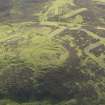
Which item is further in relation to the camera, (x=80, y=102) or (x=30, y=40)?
(x=30, y=40)

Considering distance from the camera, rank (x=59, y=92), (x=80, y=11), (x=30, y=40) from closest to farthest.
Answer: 1. (x=59, y=92)
2. (x=30, y=40)
3. (x=80, y=11)

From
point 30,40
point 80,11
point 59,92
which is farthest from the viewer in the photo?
point 80,11

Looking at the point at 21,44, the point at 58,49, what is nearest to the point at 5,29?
the point at 21,44

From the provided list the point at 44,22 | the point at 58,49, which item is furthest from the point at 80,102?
the point at 44,22

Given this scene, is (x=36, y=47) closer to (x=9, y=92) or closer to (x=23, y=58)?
(x=23, y=58)

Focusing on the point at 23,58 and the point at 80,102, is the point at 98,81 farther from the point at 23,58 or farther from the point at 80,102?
the point at 23,58

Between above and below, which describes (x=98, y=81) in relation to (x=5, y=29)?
below
